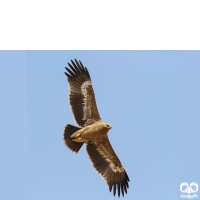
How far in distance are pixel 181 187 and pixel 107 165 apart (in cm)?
247

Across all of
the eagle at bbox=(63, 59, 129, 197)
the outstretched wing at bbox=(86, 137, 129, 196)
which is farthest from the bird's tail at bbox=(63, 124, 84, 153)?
the outstretched wing at bbox=(86, 137, 129, 196)

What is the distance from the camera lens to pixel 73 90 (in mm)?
8953

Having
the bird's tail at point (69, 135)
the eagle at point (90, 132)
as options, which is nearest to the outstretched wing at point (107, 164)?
the eagle at point (90, 132)

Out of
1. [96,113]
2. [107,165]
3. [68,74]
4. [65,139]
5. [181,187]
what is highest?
[68,74]

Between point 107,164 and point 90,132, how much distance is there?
1404 millimetres

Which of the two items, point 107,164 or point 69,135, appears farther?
point 107,164

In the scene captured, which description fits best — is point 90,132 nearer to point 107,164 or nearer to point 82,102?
point 82,102

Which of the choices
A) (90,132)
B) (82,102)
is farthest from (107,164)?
(82,102)

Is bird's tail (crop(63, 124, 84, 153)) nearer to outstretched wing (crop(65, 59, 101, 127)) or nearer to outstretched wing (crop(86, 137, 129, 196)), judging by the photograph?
outstretched wing (crop(65, 59, 101, 127))

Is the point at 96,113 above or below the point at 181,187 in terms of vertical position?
above

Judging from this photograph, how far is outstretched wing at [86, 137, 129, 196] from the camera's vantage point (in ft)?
30.1

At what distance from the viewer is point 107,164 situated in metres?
9.30

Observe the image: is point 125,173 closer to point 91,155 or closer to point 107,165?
point 107,165
